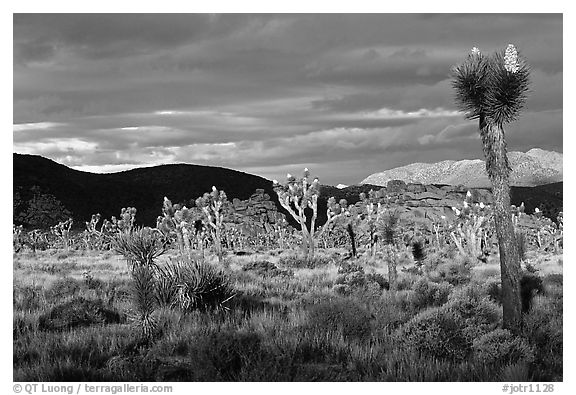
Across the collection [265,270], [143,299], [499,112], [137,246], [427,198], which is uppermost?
[427,198]

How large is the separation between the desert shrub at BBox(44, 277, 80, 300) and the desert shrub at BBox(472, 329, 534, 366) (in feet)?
28.7

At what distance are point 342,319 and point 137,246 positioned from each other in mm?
3300

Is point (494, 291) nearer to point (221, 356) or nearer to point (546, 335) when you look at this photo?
point (546, 335)

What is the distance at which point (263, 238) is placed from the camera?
60625 mm

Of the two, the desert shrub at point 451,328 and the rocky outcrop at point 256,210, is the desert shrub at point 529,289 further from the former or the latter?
the rocky outcrop at point 256,210

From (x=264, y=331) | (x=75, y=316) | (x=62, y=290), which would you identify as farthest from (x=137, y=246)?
(x=62, y=290)

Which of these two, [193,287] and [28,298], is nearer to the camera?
[193,287]

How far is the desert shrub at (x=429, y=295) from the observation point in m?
12.4

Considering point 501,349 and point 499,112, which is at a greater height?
point 499,112

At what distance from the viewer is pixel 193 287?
34.9ft

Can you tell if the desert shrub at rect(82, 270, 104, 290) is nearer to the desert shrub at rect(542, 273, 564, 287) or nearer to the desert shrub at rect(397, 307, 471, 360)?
the desert shrub at rect(397, 307, 471, 360)
